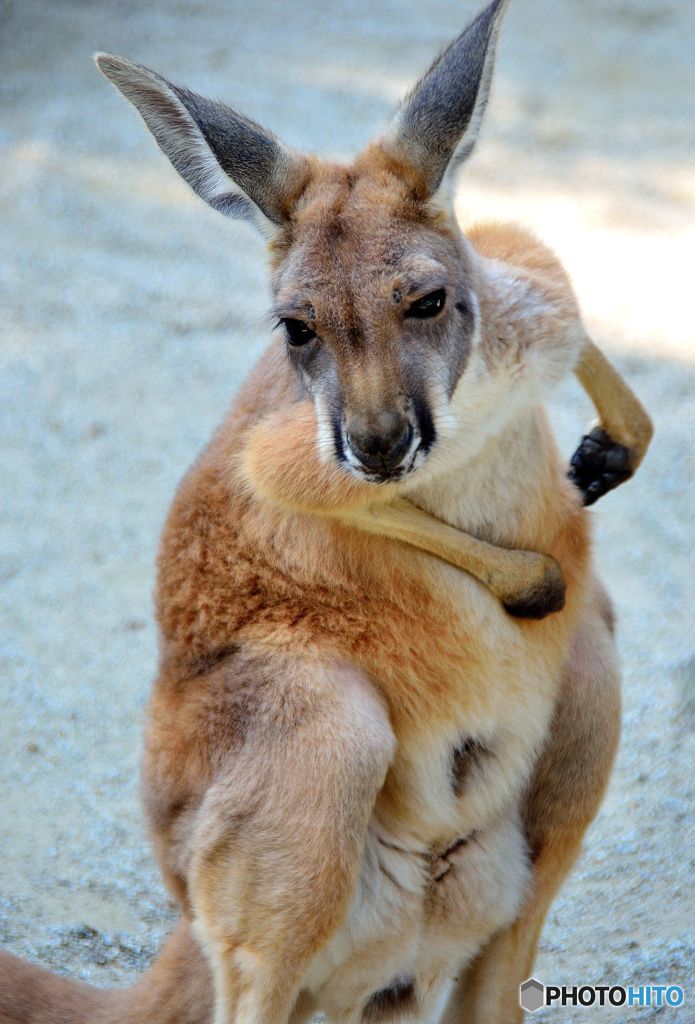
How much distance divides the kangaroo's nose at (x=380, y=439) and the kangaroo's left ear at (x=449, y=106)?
594 millimetres

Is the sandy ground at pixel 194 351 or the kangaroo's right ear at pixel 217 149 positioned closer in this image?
the kangaroo's right ear at pixel 217 149

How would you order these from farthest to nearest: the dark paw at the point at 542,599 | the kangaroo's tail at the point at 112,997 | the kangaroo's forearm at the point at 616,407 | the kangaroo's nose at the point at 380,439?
the kangaroo's forearm at the point at 616,407 → the dark paw at the point at 542,599 → the kangaroo's tail at the point at 112,997 → the kangaroo's nose at the point at 380,439

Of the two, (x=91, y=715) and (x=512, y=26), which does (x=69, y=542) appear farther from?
(x=512, y=26)

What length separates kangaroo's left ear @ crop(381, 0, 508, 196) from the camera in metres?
2.82

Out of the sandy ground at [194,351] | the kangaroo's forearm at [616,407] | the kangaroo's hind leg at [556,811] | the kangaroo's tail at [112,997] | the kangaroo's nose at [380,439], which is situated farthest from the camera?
the sandy ground at [194,351]

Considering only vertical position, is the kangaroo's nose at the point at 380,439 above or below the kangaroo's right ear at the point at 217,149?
below

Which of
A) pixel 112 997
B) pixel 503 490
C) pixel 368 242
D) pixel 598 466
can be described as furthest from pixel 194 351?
pixel 112 997

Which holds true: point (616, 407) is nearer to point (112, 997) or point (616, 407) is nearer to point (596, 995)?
point (596, 995)

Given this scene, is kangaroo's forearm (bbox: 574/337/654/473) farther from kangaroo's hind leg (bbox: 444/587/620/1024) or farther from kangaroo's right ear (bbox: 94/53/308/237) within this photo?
kangaroo's right ear (bbox: 94/53/308/237)

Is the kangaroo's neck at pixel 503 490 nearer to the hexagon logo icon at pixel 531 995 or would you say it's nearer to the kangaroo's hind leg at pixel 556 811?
the kangaroo's hind leg at pixel 556 811

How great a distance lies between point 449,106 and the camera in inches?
112

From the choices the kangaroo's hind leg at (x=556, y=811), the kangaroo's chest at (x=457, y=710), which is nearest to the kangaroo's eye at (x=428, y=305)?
the kangaroo's chest at (x=457, y=710)

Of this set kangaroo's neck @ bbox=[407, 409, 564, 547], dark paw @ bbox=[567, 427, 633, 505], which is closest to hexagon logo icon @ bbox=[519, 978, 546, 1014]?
kangaroo's neck @ bbox=[407, 409, 564, 547]

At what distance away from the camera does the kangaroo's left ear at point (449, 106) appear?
2.82m
